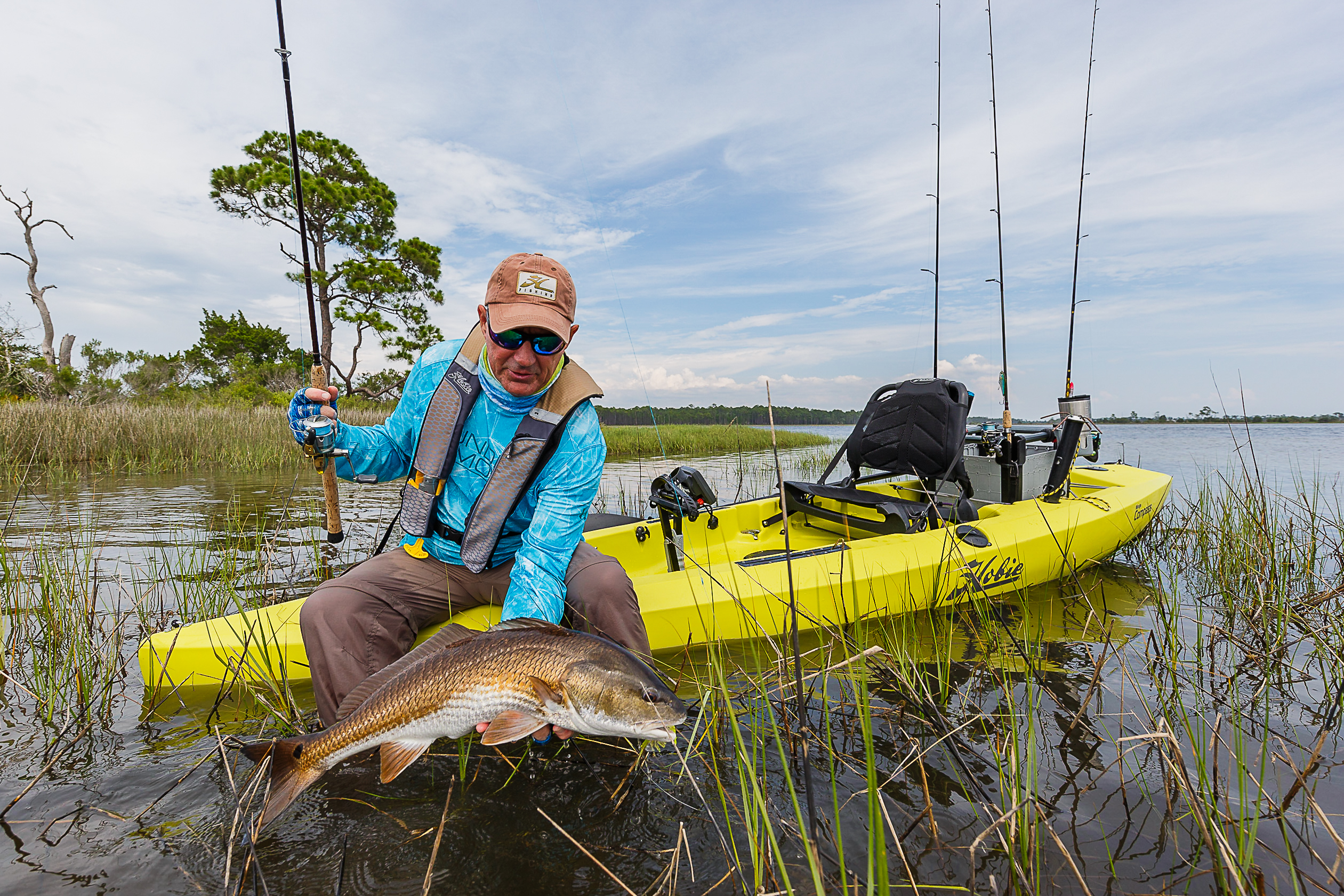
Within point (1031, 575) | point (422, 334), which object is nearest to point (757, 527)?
point (1031, 575)

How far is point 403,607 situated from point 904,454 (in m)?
4.08

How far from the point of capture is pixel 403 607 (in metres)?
2.65

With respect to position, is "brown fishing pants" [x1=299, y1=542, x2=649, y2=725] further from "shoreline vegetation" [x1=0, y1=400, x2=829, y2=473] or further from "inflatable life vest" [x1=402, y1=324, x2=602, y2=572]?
"shoreline vegetation" [x1=0, y1=400, x2=829, y2=473]

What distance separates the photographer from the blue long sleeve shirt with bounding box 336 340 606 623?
2.56 meters

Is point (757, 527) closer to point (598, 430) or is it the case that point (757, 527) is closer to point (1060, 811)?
point (598, 430)

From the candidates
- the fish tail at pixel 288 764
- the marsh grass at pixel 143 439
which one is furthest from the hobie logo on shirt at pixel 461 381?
the marsh grass at pixel 143 439

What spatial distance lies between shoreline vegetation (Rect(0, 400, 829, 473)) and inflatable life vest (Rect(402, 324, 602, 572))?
5.84m

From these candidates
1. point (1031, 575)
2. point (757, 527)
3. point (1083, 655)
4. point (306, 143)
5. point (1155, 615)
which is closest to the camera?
point (1083, 655)

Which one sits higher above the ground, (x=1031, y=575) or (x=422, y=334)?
(x=422, y=334)

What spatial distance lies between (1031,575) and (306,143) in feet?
85.1

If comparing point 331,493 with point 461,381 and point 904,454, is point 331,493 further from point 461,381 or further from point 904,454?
point 904,454

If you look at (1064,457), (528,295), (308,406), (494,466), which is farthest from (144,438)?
(1064,457)

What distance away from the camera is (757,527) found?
5.65m

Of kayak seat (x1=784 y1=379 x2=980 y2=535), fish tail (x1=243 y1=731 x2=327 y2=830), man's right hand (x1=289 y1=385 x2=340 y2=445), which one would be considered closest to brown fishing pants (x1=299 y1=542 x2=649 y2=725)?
fish tail (x1=243 y1=731 x2=327 y2=830)
